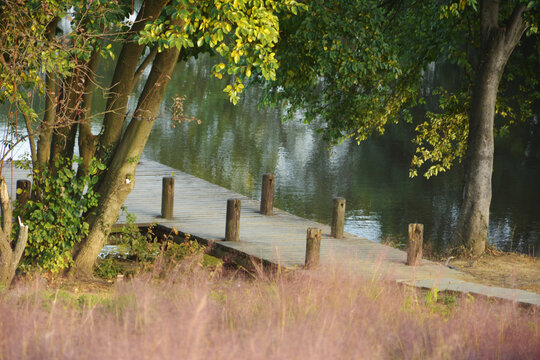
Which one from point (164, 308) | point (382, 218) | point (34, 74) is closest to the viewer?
point (164, 308)

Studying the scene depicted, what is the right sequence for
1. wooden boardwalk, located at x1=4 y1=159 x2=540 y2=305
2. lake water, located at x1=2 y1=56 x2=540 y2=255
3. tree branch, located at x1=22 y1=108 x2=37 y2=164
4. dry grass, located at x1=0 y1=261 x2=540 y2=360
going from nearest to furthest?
dry grass, located at x1=0 y1=261 x2=540 y2=360, tree branch, located at x1=22 y1=108 x2=37 y2=164, wooden boardwalk, located at x1=4 y1=159 x2=540 y2=305, lake water, located at x1=2 y1=56 x2=540 y2=255

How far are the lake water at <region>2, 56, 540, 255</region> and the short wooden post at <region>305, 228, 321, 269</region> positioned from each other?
5.46 metres

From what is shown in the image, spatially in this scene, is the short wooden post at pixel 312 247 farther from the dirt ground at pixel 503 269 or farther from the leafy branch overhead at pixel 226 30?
the dirt ground at pixel 503 269

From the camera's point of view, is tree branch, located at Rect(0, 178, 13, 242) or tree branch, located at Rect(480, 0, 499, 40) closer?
tree branch, located at Rect(0, 178, 13, 242)

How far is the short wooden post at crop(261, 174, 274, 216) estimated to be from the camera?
1478cm

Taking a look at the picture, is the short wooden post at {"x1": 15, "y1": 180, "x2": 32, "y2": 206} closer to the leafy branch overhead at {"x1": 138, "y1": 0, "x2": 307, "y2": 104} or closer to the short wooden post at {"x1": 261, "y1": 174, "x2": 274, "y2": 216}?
the leafy branch overhead at {"x1": 138, "y1": 0, "x2": 307, "y2": 104}

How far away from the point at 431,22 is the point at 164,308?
41.3 ft

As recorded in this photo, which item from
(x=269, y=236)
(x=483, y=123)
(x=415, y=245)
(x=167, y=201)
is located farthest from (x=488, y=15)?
(x=167, y=201)

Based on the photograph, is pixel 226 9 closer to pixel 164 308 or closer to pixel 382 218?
pixel 164 308

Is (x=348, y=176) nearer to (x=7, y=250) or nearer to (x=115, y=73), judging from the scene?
(x=115, y=73)

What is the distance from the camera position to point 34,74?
9164 mm

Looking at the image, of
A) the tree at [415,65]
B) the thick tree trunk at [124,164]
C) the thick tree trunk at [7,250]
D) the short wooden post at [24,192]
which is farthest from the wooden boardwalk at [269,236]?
the tree at [415,65]

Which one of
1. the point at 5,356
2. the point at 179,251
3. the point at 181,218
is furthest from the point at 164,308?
the point at 181,218

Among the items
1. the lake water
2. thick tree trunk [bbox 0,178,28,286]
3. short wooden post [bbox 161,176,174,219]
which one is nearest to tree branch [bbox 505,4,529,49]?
the lake water
